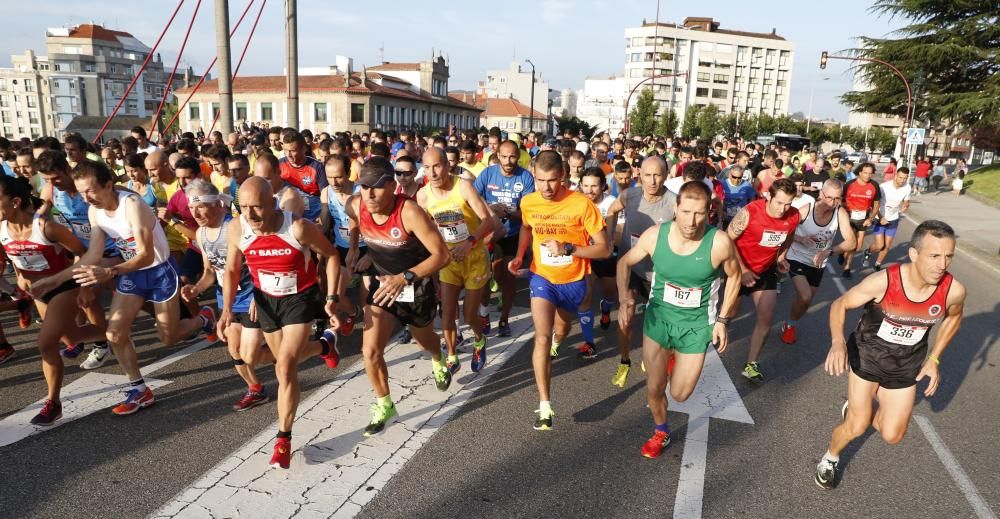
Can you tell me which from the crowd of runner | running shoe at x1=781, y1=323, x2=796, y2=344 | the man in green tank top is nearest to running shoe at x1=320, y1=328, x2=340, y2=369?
the crowd of runner

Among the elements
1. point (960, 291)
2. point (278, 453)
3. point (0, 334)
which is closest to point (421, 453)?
point (278, 453)

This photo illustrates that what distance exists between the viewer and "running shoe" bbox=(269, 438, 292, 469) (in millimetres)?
3771

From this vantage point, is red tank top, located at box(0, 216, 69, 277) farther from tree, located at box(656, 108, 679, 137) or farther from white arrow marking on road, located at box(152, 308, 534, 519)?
tree, located at box(656, 108, 679, 137)

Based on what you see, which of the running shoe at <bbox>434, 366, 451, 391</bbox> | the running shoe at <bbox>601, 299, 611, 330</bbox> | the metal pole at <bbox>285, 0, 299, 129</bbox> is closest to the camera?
the running shoe at <bbox>434, 366, 451, 391</bbox>

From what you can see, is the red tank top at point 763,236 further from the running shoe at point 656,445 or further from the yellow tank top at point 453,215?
the yellow tank top at point 453,215

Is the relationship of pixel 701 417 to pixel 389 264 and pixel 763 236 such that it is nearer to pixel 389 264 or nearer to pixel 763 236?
pixel 763 236

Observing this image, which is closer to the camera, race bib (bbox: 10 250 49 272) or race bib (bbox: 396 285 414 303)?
race bib (bbox: 396 285 414 303)

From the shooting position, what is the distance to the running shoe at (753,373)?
17.7 feet

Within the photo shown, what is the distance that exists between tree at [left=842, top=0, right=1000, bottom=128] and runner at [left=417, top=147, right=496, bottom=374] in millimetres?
34763

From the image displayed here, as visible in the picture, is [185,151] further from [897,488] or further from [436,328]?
[897,488]

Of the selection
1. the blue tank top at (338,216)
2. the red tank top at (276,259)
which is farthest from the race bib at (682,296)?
the blue tank top at (338,216)

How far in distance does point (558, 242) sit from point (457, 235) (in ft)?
3.73

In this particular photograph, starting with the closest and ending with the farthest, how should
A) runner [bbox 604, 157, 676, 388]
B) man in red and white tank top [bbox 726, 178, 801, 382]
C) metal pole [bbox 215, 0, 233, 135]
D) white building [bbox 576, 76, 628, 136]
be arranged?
man in red and white tank top [bbox 726, 178, 801, 382]
runner [bbox 604, 157, 676, 388]
metal pole [bbox 215, 0, 233, 135]
white building [bbox 576, 76, 628, 136]

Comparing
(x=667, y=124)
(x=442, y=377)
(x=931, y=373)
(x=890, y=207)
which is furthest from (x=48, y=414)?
(x=667, y=124)
